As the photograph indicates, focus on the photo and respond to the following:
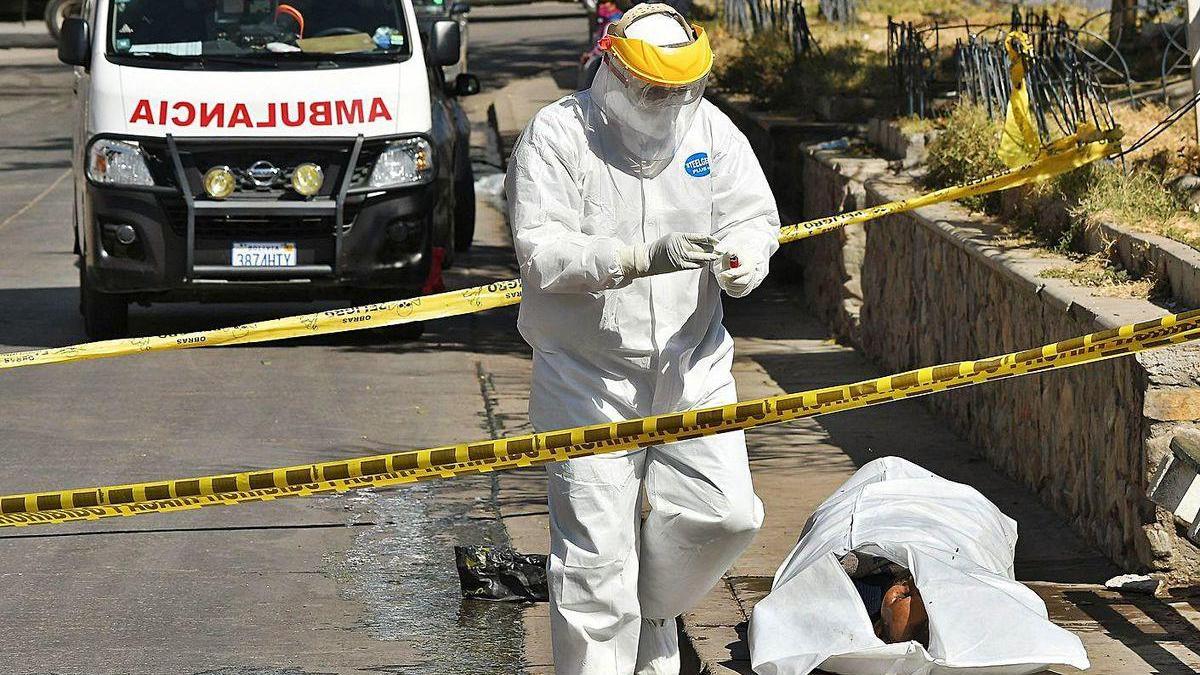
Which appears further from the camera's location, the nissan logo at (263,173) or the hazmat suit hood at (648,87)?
the nissan logo at (263,173)

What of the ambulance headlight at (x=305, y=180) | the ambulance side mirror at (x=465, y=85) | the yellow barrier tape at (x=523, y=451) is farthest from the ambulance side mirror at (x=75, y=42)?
the yellow barrier tape at (x=523, y=451)

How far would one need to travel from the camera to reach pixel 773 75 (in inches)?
607

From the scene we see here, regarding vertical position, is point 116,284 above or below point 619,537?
below

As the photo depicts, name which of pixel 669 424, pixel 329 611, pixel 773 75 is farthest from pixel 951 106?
A: pixel 669 424

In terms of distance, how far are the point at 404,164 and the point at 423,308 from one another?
3277 mm

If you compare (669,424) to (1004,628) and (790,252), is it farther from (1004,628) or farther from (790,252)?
(790,252)

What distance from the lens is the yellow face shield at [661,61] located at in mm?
4547

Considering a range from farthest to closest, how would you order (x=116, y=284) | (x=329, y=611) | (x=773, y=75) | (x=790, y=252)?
1. (x=773, y=75)
2. (x=790, y=252)
3. (x=116, y=284)
4. (x=329, y=611)

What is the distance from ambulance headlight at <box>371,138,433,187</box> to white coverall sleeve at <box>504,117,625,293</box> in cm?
580

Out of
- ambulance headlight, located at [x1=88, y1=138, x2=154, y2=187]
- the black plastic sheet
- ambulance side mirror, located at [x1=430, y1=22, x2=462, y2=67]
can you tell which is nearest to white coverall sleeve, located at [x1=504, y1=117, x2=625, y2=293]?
the black plastic sheet

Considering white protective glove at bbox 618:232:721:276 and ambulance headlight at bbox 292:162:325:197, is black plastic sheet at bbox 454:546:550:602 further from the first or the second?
ambulance headlight at bbox 292:162:325:197

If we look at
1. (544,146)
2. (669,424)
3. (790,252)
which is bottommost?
(790,252)

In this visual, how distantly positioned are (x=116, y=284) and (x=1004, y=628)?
682 centimetres

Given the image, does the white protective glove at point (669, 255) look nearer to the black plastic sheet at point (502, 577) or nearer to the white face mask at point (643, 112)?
the white face mask at point (643, 112)
